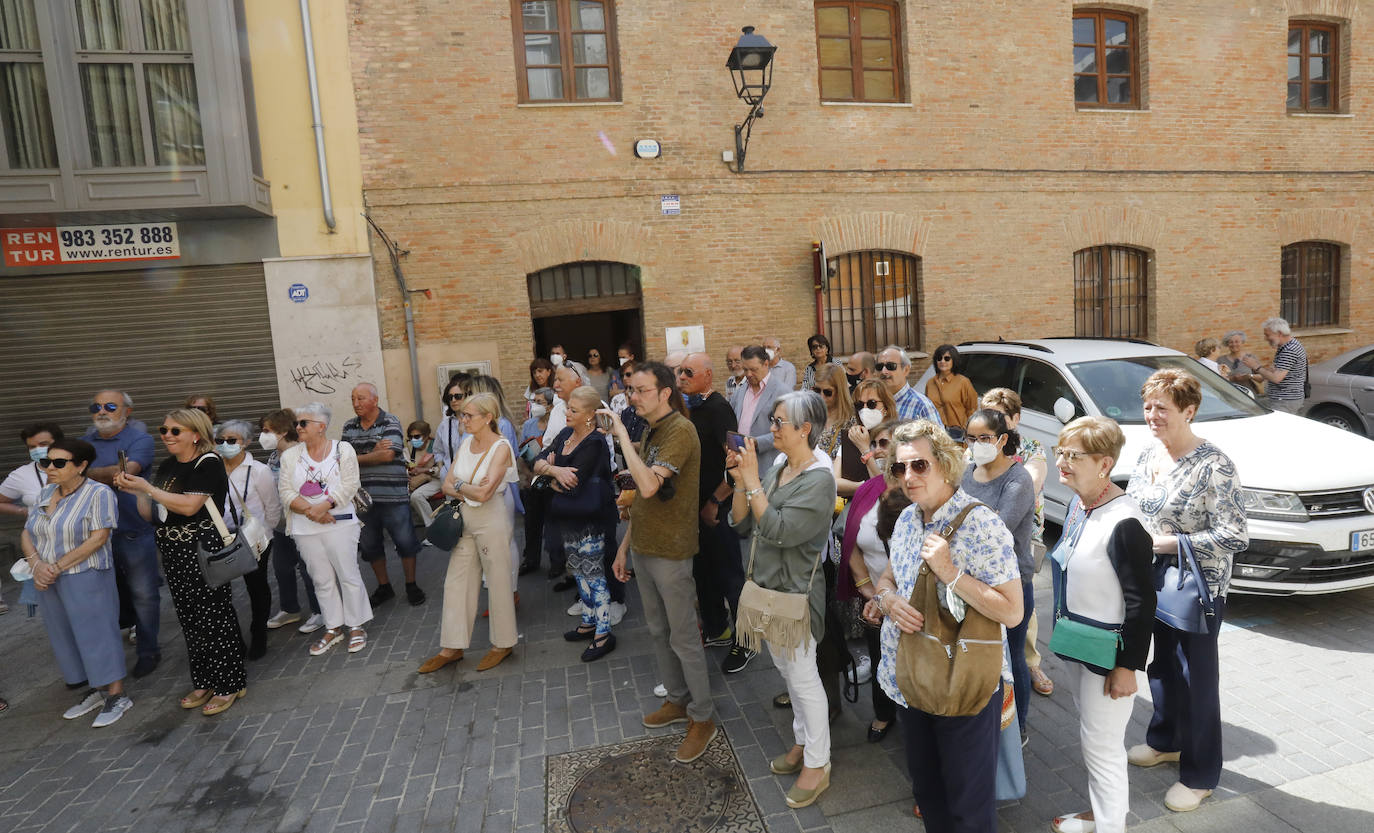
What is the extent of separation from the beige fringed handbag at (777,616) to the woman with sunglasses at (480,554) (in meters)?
2.32

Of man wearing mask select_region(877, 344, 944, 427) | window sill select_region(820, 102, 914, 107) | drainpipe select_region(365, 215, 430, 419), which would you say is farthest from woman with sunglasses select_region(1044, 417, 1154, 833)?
window sill select_region(820, 102, 914, 107)

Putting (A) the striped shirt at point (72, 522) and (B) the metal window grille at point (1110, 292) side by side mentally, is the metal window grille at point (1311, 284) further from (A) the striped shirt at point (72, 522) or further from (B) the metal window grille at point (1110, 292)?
(A) the striped shirt at point (72, 522)

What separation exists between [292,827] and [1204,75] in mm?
14574

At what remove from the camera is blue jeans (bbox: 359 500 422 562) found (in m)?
6.39

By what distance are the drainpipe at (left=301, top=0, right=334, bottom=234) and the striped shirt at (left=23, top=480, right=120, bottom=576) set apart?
5.26 m

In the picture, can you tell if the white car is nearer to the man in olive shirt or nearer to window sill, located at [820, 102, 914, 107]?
the man in olive shirt

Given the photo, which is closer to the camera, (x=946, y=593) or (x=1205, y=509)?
(x=946, y=593)

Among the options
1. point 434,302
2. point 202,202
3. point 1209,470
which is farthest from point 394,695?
point 202,202

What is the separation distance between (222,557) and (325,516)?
70cm

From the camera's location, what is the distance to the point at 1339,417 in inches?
381

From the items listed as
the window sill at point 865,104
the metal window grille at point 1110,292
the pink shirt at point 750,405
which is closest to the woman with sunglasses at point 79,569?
the pink shirt at point 750,405

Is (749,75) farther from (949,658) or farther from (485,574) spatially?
(949,658)

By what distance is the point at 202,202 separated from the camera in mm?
8234

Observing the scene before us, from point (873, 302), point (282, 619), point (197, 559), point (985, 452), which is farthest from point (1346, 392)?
point (197, 559)
